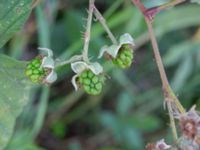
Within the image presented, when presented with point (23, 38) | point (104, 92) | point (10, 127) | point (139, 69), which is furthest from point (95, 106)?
point (10, 127)

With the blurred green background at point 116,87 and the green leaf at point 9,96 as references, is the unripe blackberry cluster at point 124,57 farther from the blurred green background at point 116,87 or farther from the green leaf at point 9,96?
the blurred green background at point 116,87

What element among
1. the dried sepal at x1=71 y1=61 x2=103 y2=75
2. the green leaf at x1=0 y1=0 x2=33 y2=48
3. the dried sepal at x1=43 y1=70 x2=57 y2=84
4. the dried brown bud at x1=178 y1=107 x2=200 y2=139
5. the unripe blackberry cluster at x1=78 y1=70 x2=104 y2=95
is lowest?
the dried brown bud at x1=178 y1=107 x2=200 y2=139

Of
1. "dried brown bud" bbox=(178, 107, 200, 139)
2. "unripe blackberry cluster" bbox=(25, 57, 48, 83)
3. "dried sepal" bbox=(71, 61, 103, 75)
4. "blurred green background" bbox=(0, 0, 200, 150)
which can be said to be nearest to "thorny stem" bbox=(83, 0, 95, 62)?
"dried sepal" bbox=(71, 61, 103, 75)

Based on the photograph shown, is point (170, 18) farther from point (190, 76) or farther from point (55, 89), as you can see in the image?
point (55, 89)

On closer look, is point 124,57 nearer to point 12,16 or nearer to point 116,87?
point 12,16

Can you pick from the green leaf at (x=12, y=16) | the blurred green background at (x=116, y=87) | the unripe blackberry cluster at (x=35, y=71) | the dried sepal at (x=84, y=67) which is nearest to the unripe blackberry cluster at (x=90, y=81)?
the dried sepal at (x=84, y=67)

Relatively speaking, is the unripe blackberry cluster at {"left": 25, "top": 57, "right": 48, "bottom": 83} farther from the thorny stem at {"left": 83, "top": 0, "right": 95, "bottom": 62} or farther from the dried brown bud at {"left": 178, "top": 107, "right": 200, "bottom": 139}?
the dried brown bud at {"left": 178, "top": 107, "right": 200, "bottom": 139}
